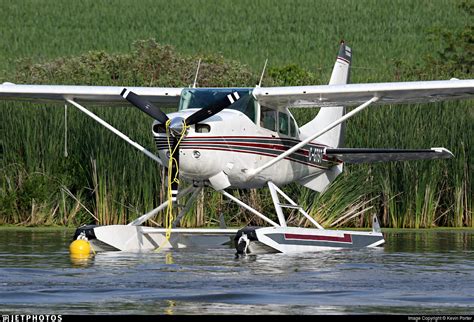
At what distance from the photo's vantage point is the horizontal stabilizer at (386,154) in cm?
1639

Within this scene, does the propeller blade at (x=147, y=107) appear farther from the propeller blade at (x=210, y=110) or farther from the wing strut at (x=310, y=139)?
the wing strut at (x=310, y=139)

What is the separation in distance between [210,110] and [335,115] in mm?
4380

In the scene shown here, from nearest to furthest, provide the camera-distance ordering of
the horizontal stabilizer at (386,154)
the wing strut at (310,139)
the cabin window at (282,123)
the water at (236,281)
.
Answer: the water at (236,281), the wing strut at (310,139), the cabin window at (282,123), the horizontal stabilizer at (386,154)

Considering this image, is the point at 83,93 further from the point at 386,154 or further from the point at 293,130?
the point at 386,154

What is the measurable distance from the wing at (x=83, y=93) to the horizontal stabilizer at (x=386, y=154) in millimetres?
2467

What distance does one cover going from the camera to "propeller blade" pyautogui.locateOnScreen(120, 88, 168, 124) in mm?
14328

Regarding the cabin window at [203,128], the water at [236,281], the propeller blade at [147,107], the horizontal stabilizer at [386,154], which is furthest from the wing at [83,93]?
the horizontal stabilizer at [386,154]

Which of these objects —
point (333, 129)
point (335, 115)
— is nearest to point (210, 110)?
point (333, 129)

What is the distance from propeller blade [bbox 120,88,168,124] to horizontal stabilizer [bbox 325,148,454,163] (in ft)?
11.0

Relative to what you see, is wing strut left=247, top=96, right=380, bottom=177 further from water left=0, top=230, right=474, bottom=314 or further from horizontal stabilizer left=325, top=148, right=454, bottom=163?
water left=0, top=230, right=474, bottom=314

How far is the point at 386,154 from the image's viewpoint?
1664cm

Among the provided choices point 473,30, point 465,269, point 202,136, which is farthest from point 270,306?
point 473,30

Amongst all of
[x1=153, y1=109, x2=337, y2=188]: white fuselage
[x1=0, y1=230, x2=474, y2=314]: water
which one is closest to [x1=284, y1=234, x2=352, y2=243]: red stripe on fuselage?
[x1=0, y1=230, x2=474, y2=314]: water

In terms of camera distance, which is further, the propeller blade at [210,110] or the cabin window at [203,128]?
the cabin window at [203,128]
